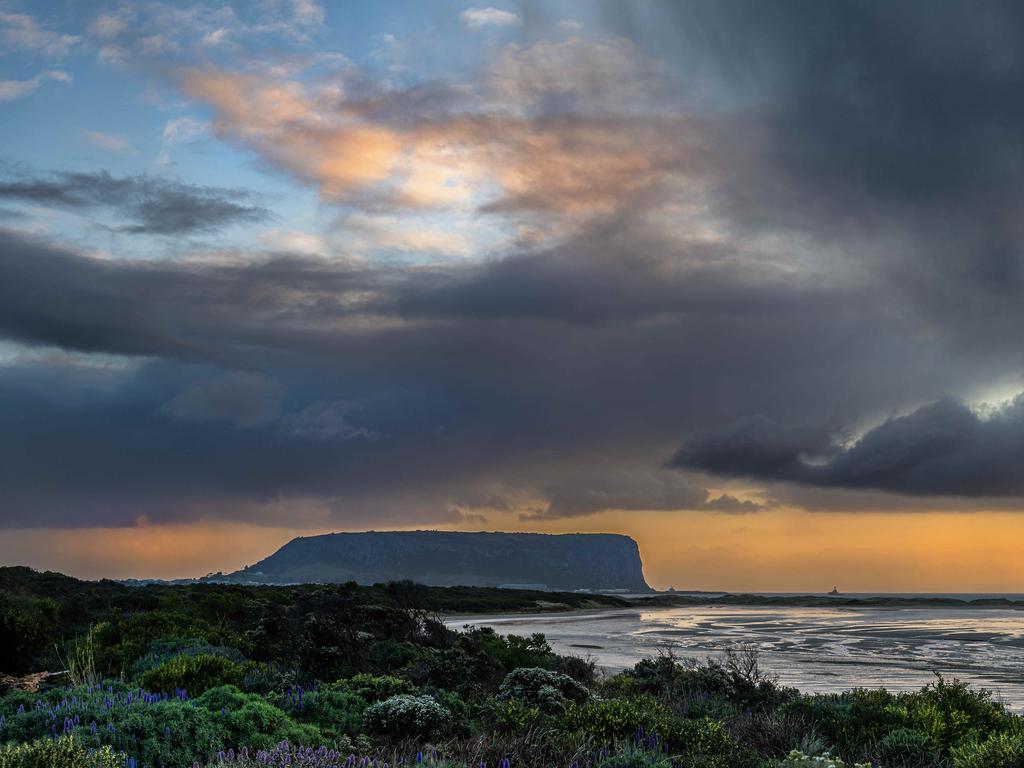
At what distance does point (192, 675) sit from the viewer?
14.1m

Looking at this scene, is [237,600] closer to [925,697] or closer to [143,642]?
[143,642]

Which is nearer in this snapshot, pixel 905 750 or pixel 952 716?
pixel 905 750

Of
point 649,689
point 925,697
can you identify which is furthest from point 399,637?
point 925,697

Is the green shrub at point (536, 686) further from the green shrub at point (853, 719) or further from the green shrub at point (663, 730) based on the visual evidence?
the green shrub at point (853, 719)

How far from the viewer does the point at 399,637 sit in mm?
22766

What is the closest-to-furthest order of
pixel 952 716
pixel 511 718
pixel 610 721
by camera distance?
pixel 610 721, pixel 511 718, pixel 952 716

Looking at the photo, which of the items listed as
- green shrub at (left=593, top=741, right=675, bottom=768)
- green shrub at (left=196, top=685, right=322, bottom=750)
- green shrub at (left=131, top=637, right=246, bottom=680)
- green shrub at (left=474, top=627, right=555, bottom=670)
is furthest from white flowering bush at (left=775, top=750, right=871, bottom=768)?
green shrub at (left=474, top=627, right=555, bottom=670)

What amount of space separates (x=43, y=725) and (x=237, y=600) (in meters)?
26.8

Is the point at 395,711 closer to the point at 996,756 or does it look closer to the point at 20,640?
the point at 996,756

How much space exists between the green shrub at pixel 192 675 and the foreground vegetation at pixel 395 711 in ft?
0.11

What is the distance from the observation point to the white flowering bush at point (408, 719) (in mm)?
11211

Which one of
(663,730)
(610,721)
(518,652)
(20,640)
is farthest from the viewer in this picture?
(518,652)

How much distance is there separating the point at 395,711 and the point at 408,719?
0.68ft

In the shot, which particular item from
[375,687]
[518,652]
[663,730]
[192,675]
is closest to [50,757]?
[663,730]
